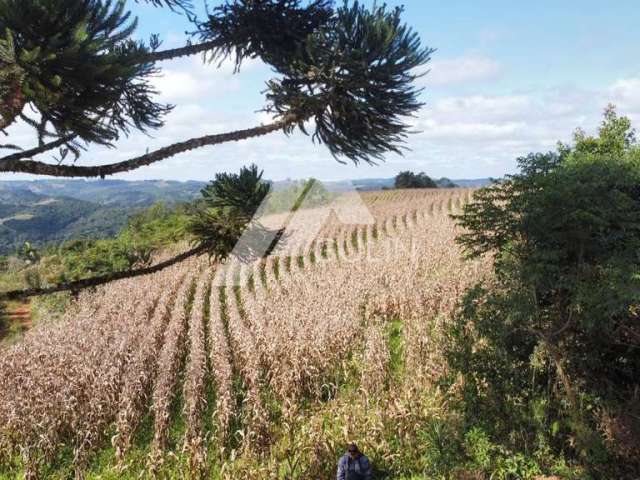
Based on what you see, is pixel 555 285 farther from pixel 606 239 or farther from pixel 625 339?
pixel 625 339

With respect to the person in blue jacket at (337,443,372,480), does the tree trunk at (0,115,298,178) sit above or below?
above

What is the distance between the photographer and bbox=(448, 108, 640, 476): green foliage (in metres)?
8.33

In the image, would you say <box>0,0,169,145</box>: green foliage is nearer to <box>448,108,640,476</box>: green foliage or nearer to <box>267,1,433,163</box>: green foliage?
<box>267,1,433,163</box>: green foliage

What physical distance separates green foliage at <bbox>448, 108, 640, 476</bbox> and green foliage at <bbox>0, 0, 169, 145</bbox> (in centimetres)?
727

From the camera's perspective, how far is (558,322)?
9.31m

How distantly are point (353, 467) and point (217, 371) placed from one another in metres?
3.89

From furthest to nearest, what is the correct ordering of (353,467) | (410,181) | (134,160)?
1. (410,181)
2. (353,467)
3. (134,160)

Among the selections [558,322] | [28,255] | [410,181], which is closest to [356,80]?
[558,322]

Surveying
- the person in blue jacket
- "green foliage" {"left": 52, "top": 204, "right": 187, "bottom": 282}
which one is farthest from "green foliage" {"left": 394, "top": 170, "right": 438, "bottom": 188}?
the person in blue jacket

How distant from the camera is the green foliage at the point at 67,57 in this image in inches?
133

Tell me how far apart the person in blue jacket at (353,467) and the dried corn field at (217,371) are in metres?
0.79

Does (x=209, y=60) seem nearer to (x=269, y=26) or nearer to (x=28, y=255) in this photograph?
(x=269, y=26)

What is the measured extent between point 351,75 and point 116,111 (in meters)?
2.40

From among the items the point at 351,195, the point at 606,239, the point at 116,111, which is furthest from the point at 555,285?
the point at 351,195
